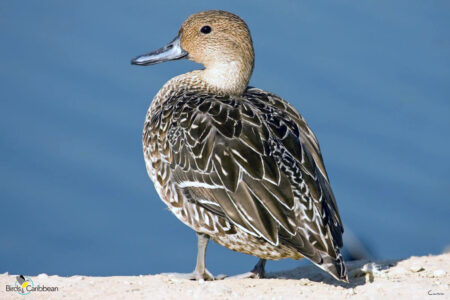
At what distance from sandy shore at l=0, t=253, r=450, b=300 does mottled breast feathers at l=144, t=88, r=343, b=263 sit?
0.34 metres

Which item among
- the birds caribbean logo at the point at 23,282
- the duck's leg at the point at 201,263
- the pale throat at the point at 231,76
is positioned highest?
the pale throat at the point at 231,76

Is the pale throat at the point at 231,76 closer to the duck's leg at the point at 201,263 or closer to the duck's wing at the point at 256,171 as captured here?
the duck's wing at the point at 256,171

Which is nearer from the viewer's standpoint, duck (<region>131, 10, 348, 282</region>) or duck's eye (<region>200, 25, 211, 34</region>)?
duck (<region>131, 10, 348, 282</region>)

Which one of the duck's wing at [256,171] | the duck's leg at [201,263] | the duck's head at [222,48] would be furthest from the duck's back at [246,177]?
the duck's head at [222,48]

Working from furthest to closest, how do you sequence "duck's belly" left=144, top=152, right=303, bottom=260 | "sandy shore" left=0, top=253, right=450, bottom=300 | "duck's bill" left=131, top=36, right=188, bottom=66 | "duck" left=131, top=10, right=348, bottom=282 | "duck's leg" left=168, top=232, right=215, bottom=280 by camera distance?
"duck's bill" left=131, top=36, right=188, bottom=66 → "duck's leg" left=168, top=232, right=215, bottom=280 → "duck's belly" left=144, top=152, right=303, bottom=260 → "duck" left=131, top=10, right=348, bottom=282 → "sandy shore" left=0, top=253, right=450, bottom=300

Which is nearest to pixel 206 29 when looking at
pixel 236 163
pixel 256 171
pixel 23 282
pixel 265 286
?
pixel 236 163

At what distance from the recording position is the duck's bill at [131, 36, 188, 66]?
765 centimetres

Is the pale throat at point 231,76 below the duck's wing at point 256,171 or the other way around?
the other way around

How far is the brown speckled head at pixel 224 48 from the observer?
7.33 m

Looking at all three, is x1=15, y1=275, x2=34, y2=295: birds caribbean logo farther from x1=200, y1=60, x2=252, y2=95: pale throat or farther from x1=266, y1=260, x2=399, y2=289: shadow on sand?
x1=200, y1=60, x2=252, y2=95: pale throat

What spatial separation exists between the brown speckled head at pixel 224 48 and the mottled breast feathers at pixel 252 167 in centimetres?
27

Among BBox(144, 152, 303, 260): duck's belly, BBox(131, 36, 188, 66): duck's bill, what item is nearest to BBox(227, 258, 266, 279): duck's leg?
BBox(144, 152, 303, 260): duck's belly

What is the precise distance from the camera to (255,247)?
6289 millimetres

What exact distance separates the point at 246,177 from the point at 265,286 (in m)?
0.78
